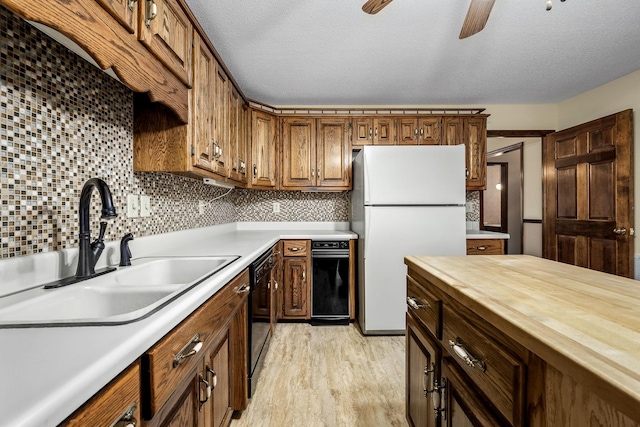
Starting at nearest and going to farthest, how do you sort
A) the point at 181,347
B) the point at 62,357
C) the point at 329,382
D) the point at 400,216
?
the point at 62,357, the point at 181,347, the point at 329,382, the point at 400,216

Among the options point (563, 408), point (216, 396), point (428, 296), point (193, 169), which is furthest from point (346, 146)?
point (563, 408)

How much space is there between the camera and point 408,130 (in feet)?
10.3

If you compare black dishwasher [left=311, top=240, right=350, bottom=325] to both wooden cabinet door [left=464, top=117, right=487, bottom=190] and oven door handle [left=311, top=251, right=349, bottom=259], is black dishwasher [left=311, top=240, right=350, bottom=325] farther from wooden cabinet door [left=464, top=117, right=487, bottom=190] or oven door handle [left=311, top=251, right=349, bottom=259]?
wooden cabinet door [left=464, top=117, right=487, bottom=190]

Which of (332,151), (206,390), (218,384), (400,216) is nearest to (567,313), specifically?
(206,390)

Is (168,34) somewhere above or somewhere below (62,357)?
above

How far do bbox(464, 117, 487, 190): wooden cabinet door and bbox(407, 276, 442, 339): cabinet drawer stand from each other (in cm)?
227

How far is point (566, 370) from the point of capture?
0.48 meters

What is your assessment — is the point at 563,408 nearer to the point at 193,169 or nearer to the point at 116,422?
the point at 116,422

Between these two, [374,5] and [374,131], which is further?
[374,131]

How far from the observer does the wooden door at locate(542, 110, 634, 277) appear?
8.97ft

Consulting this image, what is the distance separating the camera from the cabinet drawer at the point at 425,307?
3.37ft

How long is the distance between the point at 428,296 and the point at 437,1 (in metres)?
1.71

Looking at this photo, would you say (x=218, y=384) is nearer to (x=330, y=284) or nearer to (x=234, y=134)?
(x=330, y=284)

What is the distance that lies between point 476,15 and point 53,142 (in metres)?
1.92
